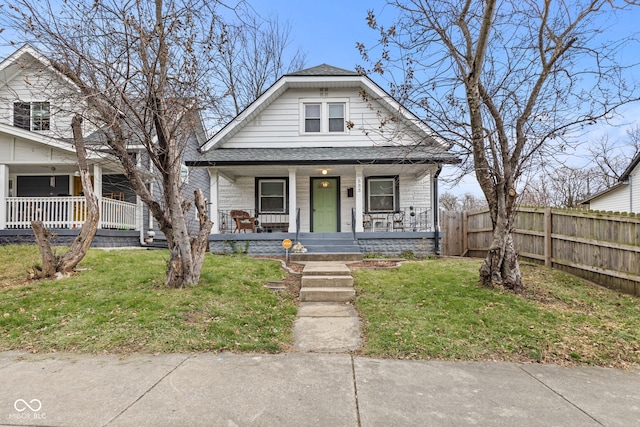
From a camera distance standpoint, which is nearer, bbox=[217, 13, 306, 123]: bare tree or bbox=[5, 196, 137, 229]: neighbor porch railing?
bbox=[5, 196, 137, 229]: neighbor porch railing

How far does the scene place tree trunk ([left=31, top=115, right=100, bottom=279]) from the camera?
6602 millimetres

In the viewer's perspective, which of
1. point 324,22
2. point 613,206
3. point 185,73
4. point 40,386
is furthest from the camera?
point 613,206

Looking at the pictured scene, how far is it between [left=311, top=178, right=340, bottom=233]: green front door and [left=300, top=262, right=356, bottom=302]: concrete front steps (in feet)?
16.5

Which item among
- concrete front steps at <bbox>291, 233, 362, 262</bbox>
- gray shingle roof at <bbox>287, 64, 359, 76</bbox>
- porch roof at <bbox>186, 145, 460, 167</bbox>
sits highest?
gray shingle roof at <bbox>287, 64, 359, 76</bbox>

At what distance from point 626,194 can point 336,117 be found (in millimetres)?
15156

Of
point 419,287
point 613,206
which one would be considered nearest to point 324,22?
point 419,287

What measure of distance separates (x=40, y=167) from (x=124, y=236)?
4545 mm

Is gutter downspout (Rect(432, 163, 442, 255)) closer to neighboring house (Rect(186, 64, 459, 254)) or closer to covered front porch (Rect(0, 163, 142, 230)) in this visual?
neighboring house (Rect(186, 64, 459, 254))

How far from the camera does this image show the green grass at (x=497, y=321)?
389cm

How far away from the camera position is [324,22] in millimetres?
7641

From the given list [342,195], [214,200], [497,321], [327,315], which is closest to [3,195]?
[214,200]

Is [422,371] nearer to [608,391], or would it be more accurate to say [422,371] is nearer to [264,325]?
[608,391]

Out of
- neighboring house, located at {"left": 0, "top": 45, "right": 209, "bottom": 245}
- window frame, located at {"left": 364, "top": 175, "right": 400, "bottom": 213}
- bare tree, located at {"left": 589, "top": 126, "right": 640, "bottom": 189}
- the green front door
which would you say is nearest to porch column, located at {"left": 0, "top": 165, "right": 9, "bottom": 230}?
neighboring house, located at {"left": 0, "top": 45, "right": 209, "bottom": 245}

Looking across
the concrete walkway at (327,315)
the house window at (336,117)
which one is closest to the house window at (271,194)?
the house window at (336,117)
